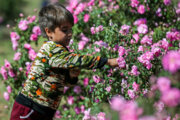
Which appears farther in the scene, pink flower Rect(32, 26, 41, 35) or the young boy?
pink flower Rect(32, 26, 41, 35)

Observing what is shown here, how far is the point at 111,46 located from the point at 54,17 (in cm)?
73

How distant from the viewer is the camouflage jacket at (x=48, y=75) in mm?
1800

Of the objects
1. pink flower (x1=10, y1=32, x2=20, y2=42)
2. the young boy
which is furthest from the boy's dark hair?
pink flower (x1=10, y1=32, x2=20, y2=42)

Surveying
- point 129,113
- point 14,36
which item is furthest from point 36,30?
point 129,113

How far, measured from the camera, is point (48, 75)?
6.32 feet

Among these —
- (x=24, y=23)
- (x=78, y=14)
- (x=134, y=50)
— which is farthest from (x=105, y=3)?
(x=134, y=50)

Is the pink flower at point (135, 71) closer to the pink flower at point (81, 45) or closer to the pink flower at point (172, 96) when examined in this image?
the pink flower at point (81, 45)

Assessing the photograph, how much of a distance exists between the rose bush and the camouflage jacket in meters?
0.37

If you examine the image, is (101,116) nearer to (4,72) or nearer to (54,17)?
(54,17)

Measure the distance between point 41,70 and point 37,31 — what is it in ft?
4.75

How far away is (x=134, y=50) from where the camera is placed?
2.34m

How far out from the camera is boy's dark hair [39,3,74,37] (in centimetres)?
191

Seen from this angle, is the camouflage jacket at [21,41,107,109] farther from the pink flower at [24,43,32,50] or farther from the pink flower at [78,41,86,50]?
the pink flower at [24,43,32,50]

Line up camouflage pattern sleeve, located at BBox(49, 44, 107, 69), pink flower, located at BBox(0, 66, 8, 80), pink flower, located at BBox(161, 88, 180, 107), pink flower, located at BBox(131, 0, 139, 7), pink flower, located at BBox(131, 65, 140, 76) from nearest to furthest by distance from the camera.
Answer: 1. pink flower, located at BBox(161, 88, 180, 107)
2. camouflage pattern sleeve, located at BBox(49, 44, 107, 69)
3. pink flower, located at BBox(131, 65, 140, 76)
4. pink flower, located at BBox(131, 0, 139, 7)
5. pink flower, located at BBox(0, 66, 8, 80)
